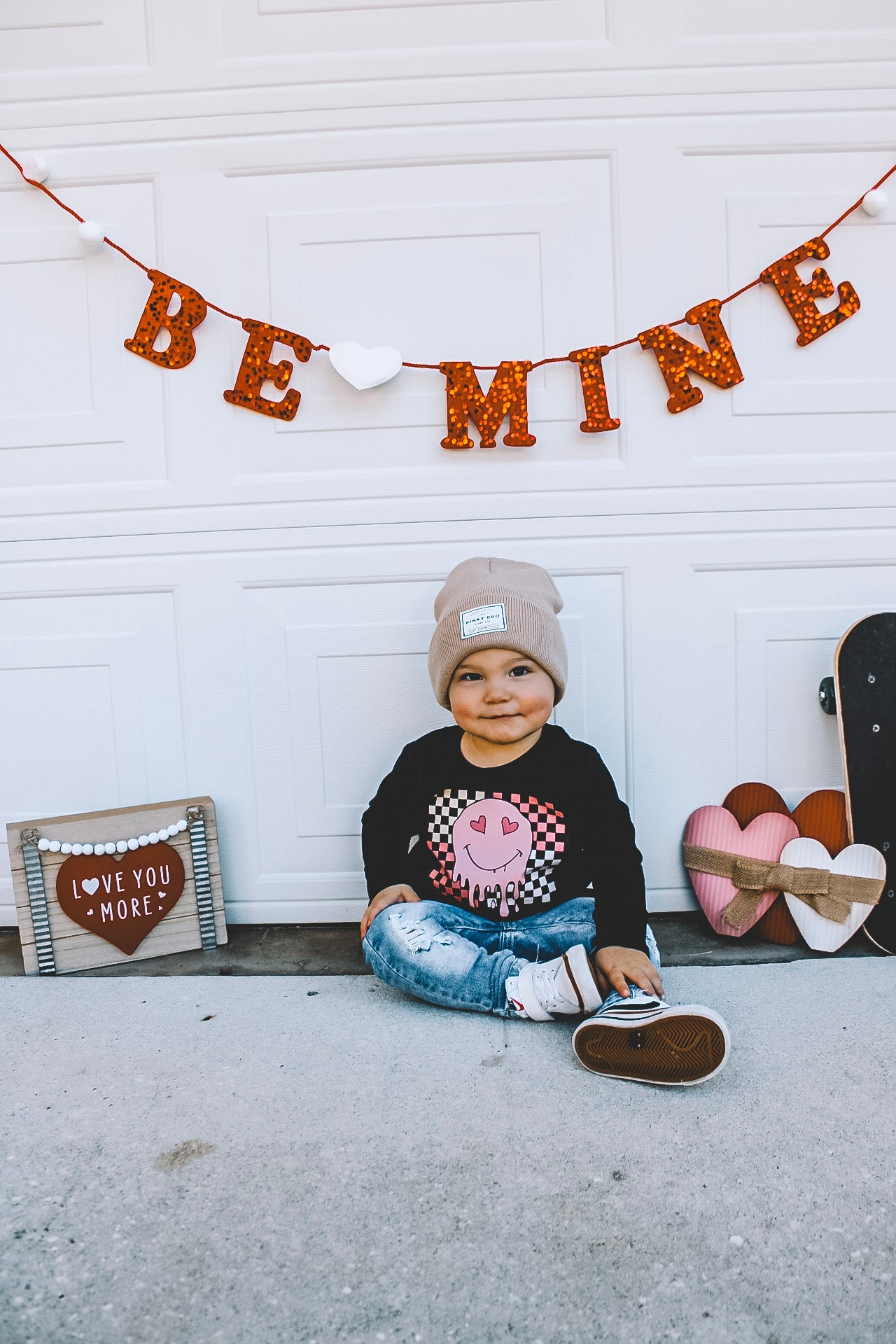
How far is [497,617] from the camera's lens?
1.56 metres

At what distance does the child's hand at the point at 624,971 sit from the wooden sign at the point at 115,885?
2.77 feet

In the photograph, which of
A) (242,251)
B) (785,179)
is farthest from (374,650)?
(785,179)

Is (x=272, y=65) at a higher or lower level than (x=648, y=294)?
higher

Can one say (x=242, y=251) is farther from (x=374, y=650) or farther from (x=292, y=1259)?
(x=292, y=1259)

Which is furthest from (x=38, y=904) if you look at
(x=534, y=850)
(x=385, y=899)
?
(x=534, y=850)

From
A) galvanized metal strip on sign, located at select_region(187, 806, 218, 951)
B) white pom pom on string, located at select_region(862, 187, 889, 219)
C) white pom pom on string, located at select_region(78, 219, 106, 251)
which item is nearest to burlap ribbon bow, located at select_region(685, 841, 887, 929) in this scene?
A: galvanized metal strip on sign, located at select_region(187, 806, 218, 951)

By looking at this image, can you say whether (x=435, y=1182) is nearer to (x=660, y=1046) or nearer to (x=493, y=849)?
(x=660, y=1046)

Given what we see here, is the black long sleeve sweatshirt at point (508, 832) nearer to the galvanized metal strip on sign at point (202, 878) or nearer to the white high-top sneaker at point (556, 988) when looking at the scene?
the white high-top sneaker at point (556, 988)

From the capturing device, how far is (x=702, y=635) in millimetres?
1877

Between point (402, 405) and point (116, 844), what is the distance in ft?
3.54

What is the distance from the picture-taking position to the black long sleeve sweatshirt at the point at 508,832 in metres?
1.62

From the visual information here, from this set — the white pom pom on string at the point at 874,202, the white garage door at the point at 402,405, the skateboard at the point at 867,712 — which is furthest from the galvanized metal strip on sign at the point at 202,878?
the white pom pom on string at the point at 874,202

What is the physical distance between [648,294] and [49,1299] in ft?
6.24

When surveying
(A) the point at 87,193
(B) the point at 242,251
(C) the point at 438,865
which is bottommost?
(C) the point at 438,865
